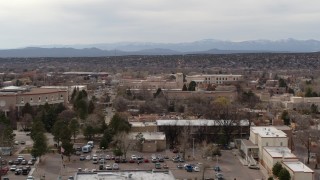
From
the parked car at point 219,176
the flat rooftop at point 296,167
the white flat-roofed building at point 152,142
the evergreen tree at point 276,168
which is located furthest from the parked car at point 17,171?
the flat rooftop at point 296,167

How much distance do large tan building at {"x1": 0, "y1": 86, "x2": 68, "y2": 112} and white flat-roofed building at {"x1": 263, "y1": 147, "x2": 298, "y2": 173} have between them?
2682cm

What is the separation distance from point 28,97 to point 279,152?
93.4 feet

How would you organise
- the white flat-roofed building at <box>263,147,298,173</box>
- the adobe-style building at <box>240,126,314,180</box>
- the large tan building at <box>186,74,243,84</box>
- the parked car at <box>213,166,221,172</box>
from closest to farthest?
the adobe-style building at <box>240,126,314,180</box> < the white flat-roofed building at <box>263,147,298,173</box> < the parked car at <box>213,166,221,172</box> < the large tan building at <box>186,74,243,84</box>

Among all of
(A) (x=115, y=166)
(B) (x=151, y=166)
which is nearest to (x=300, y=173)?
(B) (x=151, y=166)

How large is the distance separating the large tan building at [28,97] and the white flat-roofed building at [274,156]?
Result: 26821mm

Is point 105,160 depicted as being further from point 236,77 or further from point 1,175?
point 236,77

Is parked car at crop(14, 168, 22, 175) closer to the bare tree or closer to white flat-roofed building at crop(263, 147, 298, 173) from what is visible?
the bare tree

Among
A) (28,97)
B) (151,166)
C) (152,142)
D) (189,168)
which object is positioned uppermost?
(28,97)

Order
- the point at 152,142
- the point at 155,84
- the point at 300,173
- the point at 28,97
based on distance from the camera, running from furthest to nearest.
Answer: the point at 155,84
the point at 28,97
the point at 152,142
the point at 300,173

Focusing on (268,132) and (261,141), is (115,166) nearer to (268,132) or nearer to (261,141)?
(261,141)

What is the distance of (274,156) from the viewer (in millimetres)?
29797

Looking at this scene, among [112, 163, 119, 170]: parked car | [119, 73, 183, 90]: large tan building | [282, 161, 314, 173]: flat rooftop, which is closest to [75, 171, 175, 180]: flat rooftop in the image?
[282, 161, 314, 173]: flat rooftop

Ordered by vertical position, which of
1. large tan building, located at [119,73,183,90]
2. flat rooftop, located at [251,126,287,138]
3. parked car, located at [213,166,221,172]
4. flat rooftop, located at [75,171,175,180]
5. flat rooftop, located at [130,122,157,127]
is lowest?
parked car, located at [213,166,221,172]

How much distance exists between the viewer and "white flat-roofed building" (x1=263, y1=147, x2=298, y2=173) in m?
29.6
